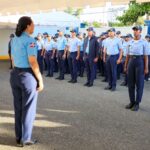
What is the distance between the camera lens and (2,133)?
18.1 feet

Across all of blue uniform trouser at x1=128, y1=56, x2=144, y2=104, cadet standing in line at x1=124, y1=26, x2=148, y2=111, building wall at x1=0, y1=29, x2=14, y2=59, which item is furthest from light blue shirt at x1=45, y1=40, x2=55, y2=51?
building wall at x1=0, y1=29, x2=14, y2=59

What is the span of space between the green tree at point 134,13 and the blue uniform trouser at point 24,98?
23023mm

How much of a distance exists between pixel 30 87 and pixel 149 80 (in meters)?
8.25

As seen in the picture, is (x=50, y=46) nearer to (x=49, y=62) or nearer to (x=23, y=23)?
(x=49, y=62)

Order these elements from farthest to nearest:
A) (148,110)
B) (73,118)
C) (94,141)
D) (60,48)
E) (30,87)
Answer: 1. (60,48)
2. (148,110)
3. (73,118)
4. (94,141)
5. (30,87)

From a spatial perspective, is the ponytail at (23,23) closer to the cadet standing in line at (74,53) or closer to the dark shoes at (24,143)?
the dark shoes at (24,143)

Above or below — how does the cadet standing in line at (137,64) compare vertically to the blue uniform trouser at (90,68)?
above

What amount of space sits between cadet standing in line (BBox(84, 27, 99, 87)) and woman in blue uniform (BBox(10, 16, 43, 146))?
591cm

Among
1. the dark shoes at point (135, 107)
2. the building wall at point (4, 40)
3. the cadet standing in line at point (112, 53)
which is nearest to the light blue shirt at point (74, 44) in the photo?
the cadet standing in line at point (112, 53)

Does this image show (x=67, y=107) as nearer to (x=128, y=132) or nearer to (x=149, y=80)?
(x=128, y=132)

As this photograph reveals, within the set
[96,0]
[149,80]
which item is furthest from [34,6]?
[149,80]

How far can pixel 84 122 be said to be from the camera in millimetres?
6254

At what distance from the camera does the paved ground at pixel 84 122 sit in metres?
5.06

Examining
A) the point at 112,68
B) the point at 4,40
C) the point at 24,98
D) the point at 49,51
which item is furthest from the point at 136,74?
the point at 4,40
